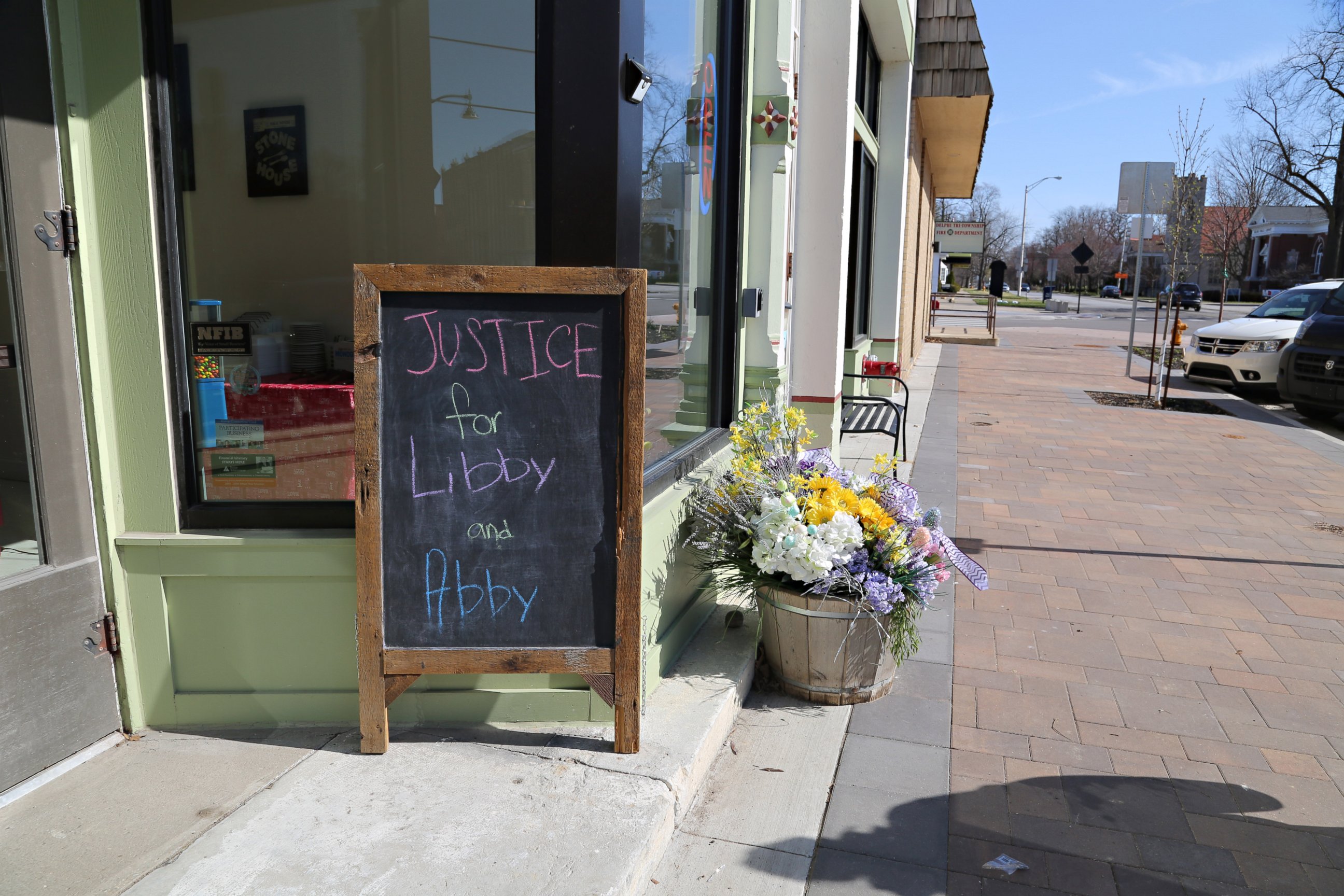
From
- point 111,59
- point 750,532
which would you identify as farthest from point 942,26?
point 111,59

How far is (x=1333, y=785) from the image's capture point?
3.01m

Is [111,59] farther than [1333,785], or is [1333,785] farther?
[1333,785]

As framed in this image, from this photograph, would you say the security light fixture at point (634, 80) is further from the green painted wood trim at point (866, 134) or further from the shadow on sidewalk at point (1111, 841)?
the green painted wood trim at point (866, 134)

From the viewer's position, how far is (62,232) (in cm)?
Result: 258

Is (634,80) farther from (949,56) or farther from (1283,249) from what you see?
(1283,249)

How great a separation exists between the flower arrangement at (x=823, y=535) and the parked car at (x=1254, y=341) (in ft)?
38.1

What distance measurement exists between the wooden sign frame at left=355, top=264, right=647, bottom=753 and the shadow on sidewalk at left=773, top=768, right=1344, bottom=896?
0.75 meters

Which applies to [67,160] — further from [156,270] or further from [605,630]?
[605,630]

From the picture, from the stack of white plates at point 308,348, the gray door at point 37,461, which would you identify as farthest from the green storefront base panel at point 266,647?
the stack of white plates at point 308,348

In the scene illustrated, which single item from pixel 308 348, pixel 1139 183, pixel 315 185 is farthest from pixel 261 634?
pixel 1139 183

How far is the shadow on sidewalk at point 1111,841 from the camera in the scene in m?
2.51

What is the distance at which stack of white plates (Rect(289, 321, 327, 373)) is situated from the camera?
11.8 feet

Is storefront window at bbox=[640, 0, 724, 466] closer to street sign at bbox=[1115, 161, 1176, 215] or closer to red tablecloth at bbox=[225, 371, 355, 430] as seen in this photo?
red tablecloth at bbox=[225, 371, 355, 430]

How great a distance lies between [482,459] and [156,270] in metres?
1.10
